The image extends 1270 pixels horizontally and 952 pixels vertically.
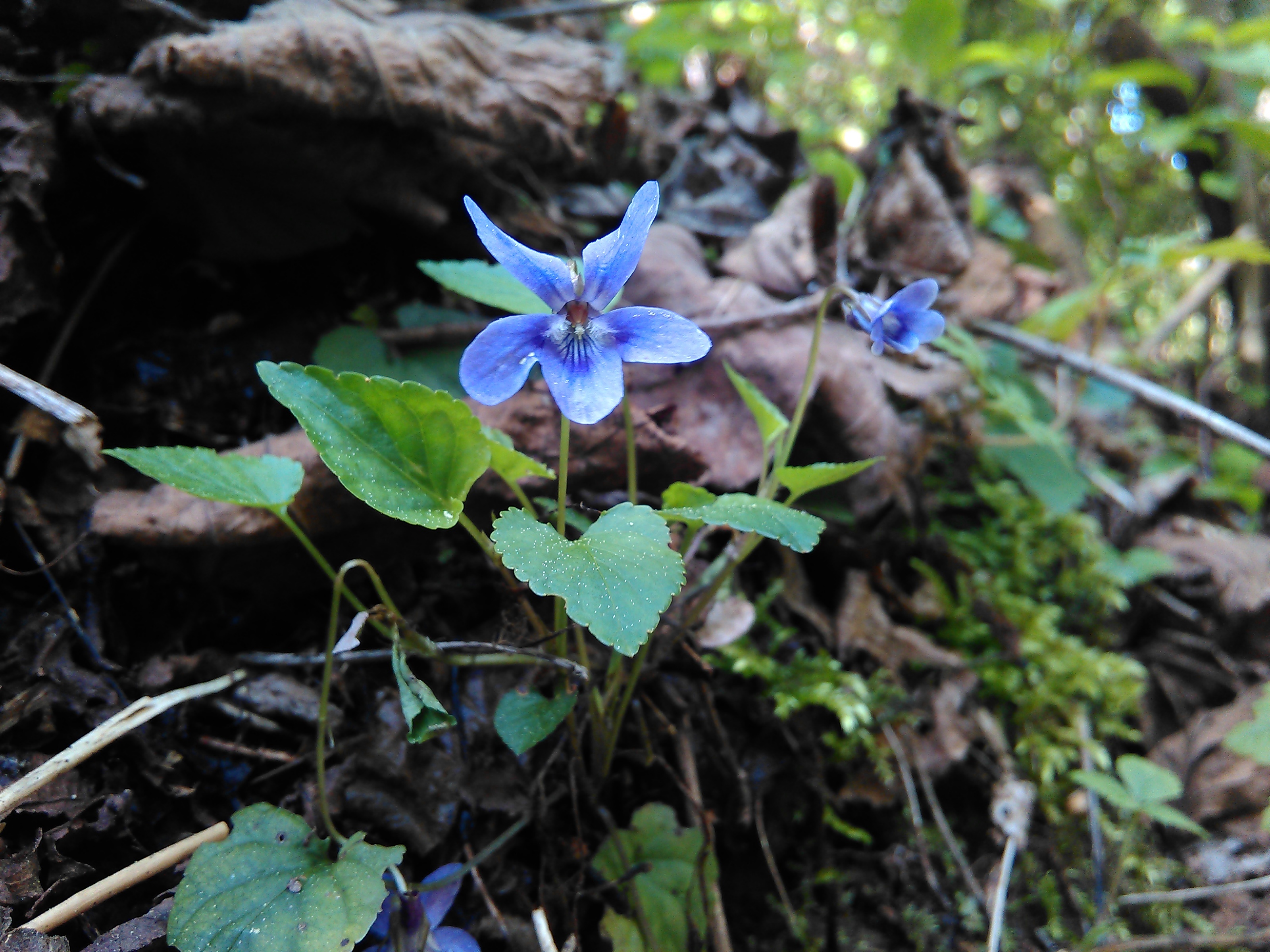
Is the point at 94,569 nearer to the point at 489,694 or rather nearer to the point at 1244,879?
the point at 489,694

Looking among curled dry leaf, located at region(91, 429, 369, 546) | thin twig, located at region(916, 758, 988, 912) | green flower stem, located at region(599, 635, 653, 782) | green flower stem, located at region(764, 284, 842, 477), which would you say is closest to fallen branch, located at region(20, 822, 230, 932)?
curled dry leaf, located at region(91, 429, 369, 546)

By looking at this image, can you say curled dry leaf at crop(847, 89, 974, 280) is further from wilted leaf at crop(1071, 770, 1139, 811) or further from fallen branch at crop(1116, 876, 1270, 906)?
fallen branch at crop(1116, 876, 1270, 906)

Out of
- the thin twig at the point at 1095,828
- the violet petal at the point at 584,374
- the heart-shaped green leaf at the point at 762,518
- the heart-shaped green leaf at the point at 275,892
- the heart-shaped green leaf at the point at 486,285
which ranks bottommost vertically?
the thin twig at the point at 1095,828

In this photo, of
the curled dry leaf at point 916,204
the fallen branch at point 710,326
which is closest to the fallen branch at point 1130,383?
the curled dry leaf at point 916,204

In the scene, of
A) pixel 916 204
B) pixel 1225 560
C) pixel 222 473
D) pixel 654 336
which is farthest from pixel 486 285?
pixel 1225 560

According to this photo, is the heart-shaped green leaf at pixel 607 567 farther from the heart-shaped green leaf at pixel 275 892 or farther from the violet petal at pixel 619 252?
the heart-shaped green leaf at pixel 275 892

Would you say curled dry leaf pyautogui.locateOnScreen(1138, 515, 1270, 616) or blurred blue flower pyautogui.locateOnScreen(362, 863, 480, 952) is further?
curled dry leaf pyautogui.locateOnScreen(1138, 515, 1270, 616)
